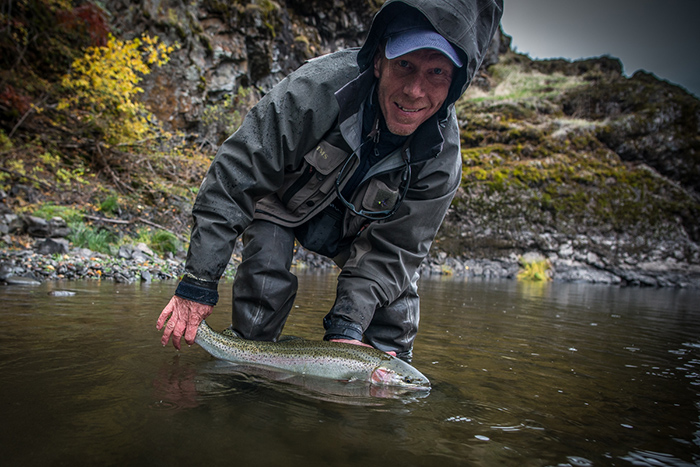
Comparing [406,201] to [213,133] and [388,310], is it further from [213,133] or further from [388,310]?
[213,133]

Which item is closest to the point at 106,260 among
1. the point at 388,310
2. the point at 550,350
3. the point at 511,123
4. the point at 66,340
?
the point at 66,340

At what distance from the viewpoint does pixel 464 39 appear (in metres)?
2.18

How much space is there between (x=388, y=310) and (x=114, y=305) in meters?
2.93

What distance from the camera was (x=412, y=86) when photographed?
7.44 feet

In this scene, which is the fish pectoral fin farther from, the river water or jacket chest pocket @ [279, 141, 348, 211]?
jacket chest pocket @ [279, 141, 348, 211]

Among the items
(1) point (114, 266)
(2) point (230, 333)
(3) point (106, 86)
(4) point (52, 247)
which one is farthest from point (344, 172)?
(3) point (106, 86)

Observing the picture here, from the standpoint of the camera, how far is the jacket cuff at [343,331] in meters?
2.41

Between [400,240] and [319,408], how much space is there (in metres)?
1.35

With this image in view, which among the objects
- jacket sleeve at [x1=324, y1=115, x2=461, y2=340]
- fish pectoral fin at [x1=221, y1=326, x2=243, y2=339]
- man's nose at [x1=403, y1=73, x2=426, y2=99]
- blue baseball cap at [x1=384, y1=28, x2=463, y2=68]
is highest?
blue baseball cap at [x1=384, y1=28, x2=463, y2=68]

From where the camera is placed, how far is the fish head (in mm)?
2117

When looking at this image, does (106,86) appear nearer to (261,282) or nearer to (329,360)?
(261,282)

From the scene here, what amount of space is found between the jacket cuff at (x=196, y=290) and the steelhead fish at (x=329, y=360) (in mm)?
245

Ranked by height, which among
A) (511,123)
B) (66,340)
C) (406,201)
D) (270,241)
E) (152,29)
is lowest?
(66,340)

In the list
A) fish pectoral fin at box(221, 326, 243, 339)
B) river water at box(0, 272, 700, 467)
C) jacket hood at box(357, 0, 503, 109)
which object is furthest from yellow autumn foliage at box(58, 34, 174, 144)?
fish pectoral fin at box(221, 326, 243, 339)
